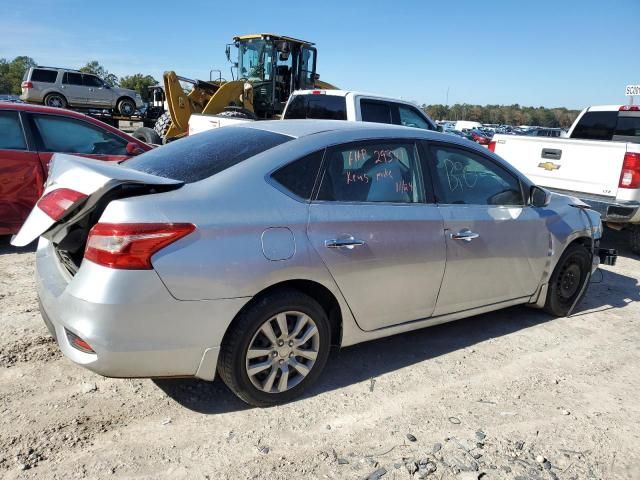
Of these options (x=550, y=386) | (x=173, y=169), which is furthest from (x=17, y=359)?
(x=550, y=386)

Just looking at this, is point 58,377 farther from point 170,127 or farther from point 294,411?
point 170,127

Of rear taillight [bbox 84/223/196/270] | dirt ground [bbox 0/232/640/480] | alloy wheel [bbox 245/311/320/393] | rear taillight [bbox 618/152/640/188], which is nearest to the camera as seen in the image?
rear taillight [bbox 84/223/196/270]

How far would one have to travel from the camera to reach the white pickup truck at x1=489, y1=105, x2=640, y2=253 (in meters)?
6.42

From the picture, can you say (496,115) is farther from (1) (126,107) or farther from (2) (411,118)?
(2) (411,118)

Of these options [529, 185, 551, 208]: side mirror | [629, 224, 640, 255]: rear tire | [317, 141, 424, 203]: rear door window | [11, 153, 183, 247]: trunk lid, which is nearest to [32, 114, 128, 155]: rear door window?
[11, 153, 183, 247]: trunk lid

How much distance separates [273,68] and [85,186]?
12.4 m

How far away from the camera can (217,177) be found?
282 cm

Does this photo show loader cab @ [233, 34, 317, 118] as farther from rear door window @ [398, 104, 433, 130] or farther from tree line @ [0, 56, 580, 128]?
tree line @ [0, 56, 580, 128]

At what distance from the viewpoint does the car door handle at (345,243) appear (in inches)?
118

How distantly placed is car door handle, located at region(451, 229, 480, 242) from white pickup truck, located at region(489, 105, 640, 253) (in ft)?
11.8

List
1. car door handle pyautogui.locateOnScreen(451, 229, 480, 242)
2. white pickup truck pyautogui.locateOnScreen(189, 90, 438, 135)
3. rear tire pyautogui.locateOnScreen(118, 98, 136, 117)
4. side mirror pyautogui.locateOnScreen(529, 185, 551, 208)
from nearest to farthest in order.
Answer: car door handle pyautogui.locateOnScreen(451, 229, 480, 242)
side mirror pyautogui.locateOnScreen(529, 185, 551, 208)
white pickup truck pyautogui.locateOnScreen(189, 90, 438, 135)
rear tire pyautogui.locateOnScreen(118, 98, 136, 117)

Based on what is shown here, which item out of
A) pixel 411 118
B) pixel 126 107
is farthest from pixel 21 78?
pixel 411 118

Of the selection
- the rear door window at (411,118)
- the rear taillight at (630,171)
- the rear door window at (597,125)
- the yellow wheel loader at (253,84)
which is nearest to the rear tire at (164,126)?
the yellow wheel loader at (253,84)

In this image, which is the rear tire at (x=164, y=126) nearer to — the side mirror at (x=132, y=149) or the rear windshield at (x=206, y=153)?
the side mirror at (x=132, y=149)
